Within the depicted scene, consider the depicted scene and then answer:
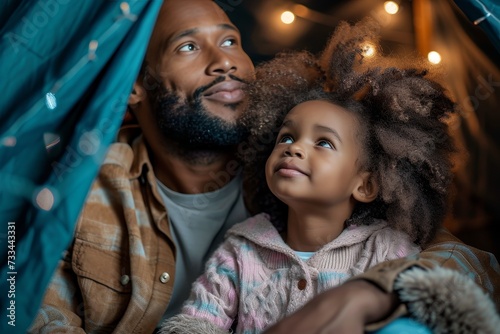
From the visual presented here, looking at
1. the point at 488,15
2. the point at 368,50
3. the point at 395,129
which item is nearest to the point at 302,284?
the point at 395,129

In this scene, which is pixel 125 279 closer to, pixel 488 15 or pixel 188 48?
pixel 188 48

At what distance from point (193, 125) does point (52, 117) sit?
0.63 metres

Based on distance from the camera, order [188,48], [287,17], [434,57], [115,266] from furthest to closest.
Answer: [287,17] → [188,48] → [434,57] → [115,266]

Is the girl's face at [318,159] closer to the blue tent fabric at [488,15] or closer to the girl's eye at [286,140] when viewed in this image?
the girl's eye at [286,140]

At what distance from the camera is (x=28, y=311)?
5.12 ft

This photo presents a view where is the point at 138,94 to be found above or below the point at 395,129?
above

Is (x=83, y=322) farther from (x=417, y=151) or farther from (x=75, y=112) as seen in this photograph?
(x=417, y=151)

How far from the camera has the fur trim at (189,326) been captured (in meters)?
1.60

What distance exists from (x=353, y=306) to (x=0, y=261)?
0.89m

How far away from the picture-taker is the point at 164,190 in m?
2.27

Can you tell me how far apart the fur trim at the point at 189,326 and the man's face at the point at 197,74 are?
70 cm

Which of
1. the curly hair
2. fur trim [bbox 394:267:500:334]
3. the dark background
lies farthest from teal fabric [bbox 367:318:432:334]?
the dark background

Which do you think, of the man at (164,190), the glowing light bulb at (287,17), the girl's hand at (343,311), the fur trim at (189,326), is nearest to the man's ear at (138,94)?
the man at (164,190)

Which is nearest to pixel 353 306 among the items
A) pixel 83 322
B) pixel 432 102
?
pixel 432 102
